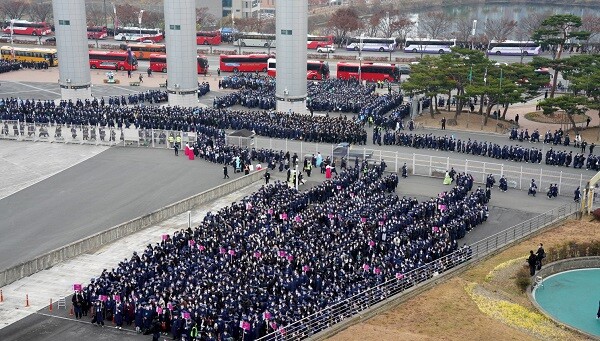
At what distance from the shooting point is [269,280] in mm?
26344

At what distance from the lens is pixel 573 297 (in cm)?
2808

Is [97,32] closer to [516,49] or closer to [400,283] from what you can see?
[516,49]

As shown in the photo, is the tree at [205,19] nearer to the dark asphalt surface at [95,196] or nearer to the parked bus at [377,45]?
the parked bus at [377,45]

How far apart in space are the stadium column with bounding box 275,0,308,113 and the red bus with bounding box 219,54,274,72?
19.8m

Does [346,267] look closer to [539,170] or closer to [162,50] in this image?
[539,170]

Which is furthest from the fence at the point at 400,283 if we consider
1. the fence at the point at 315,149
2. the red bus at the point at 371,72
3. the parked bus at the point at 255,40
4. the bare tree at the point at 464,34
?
the parked bus at the point at 255,40

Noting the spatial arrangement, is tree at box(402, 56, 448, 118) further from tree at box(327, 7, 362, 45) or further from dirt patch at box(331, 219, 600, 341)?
tree at box(327, 7, 362, 45)

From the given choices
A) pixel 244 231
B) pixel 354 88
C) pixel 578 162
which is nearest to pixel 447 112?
pixel 354 88

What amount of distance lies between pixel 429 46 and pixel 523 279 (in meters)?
61.8

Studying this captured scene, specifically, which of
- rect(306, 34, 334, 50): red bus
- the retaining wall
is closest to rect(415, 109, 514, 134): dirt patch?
the retaining wall

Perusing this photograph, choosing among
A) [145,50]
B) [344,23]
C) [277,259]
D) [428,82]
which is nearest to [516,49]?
[344,23]

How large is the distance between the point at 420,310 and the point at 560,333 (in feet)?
14.5

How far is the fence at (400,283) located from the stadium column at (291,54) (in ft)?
82.4

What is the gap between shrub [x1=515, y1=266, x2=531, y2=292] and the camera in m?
27.9
